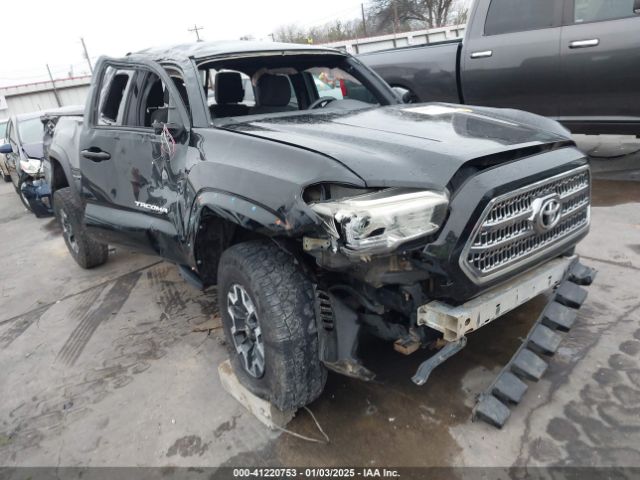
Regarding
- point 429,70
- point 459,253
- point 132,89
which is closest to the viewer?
point 459,253

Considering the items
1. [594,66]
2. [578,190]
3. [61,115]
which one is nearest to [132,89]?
[61,115]

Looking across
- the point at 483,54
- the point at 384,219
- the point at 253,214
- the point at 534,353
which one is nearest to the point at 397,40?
the point at 483,54

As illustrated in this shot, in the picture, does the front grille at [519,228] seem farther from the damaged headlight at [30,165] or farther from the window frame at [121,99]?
the damaged headlight at [30,165]

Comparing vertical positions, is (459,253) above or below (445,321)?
above

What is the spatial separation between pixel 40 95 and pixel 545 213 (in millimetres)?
35297

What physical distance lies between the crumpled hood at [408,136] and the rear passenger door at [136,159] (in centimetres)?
45

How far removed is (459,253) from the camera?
193 centimetres

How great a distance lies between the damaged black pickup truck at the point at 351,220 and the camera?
196 cm

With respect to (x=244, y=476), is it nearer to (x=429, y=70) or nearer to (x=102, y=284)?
(x=102, y=284)

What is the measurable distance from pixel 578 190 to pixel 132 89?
9.55 feet

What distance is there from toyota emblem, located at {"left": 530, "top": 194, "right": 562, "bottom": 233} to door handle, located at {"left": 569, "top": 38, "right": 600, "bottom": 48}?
346 centimetres

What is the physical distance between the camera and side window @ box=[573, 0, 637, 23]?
476 centimetres

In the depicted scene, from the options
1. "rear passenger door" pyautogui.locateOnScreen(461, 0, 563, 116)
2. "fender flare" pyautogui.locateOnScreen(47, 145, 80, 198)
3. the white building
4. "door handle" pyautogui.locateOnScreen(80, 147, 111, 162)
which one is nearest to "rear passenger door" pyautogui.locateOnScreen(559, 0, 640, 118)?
"rear passenger door" pyautogui.locateOnScreen(461, 0, 563, 116)

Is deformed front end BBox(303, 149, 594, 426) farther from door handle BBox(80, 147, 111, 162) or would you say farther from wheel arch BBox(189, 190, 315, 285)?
door handle BBox(80, 147, 111, 162)
